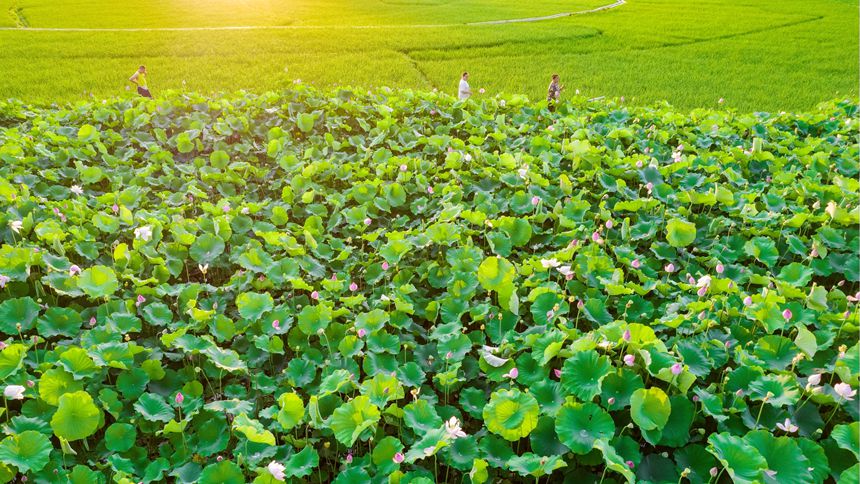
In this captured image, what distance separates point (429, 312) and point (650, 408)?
126cm

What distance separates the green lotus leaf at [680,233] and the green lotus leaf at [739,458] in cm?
162

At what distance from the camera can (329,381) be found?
2459 millimetres

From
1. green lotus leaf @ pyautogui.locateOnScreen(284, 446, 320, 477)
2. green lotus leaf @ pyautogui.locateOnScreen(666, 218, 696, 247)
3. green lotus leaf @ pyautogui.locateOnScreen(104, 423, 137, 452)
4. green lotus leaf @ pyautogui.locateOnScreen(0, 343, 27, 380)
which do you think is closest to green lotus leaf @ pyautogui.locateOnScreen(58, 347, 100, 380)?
green lotus leaf @ pyautogui.locateOnScreen(0, 343, 27, 380)

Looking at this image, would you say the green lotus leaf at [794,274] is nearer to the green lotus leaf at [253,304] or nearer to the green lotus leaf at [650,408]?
the green lotus leaf at [650,408]

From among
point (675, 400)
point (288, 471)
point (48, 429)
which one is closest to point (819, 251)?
point (675, 400)

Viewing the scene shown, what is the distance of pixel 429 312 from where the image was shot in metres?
3.07

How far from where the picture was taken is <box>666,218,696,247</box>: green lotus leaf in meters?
3.43

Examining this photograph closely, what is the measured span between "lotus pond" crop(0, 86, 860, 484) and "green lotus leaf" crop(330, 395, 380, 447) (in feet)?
0.03

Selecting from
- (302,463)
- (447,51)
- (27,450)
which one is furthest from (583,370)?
(447,51)

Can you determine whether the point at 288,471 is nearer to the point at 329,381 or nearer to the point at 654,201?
the point at 329,381

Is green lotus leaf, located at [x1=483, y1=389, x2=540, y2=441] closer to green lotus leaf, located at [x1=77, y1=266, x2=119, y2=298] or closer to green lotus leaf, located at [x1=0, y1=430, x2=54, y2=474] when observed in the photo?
green lotus leaf, located at [x1=0, y1=430, x2=54, y2=474]

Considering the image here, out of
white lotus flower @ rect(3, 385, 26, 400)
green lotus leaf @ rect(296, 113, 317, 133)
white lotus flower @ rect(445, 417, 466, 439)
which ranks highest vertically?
green lotus leaf @ rect(296, 113, 317, 133)

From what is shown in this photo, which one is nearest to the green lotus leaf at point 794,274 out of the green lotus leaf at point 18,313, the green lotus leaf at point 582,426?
the green lotus leaf at point 582,426

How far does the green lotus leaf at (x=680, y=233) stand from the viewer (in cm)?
343
